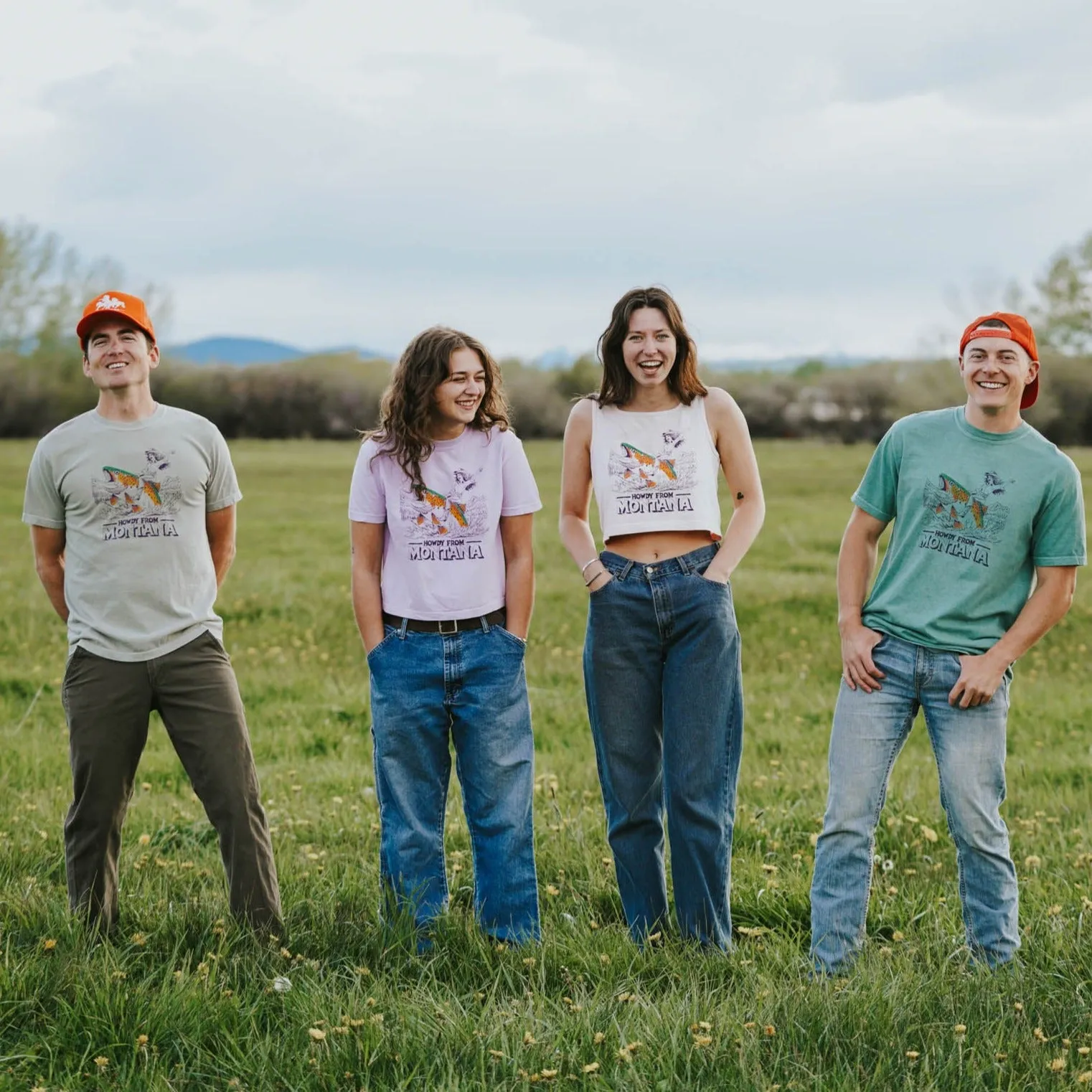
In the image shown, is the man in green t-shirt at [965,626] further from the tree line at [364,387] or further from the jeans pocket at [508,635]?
the tree line at [364,387]

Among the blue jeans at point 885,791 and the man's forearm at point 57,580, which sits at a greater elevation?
the man's forearm at point 57,580

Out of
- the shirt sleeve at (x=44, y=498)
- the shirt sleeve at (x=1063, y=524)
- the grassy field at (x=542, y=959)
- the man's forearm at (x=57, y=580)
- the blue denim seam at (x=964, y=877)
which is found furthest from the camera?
the man's forearm at (x=57, y=580)

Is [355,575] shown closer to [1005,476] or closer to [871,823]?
[871,823]

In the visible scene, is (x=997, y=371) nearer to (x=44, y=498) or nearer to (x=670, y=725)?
(x=670, y=725)

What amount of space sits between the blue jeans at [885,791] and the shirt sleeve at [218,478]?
2.57m

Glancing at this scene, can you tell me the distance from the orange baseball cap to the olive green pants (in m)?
1.24

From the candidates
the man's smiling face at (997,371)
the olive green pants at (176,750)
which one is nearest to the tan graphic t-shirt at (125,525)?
the olive green pants at (176,750)

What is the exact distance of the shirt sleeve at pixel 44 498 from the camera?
480 cm

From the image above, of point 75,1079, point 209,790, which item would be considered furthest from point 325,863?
point 75,1079

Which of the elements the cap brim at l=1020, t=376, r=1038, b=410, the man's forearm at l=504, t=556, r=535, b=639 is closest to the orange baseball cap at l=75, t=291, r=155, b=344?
the man's forearm at l=504, t=556, r=535, b=639

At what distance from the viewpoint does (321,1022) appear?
4.00 meters

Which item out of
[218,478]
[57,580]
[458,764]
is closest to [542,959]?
[458,764]

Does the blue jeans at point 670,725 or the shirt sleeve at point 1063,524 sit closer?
the shirt sleeve at point 1063,524

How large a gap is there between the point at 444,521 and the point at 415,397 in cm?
49
